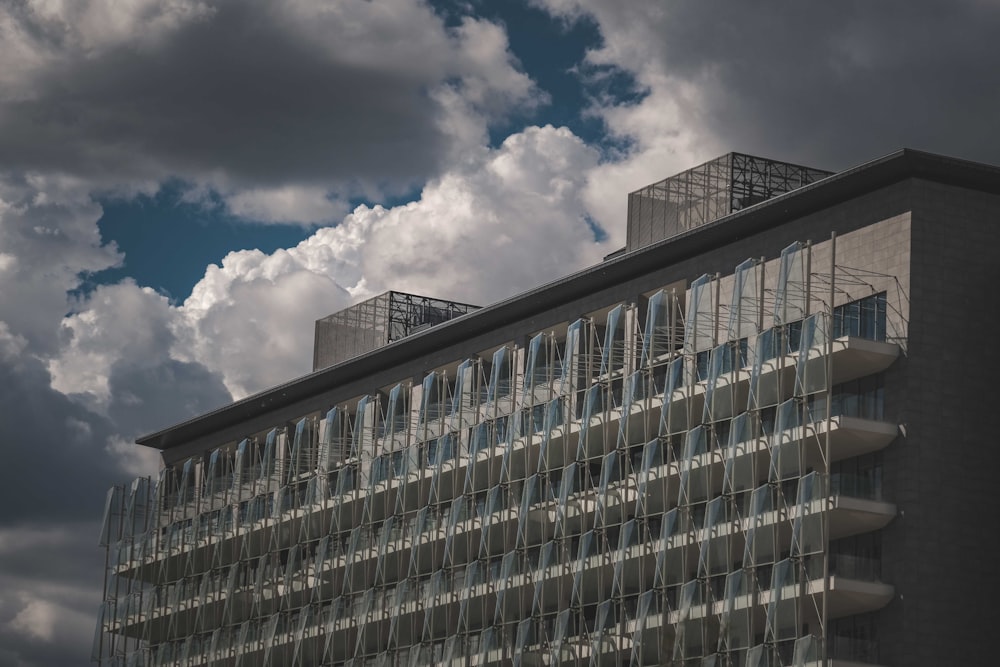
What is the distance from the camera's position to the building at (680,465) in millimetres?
72625

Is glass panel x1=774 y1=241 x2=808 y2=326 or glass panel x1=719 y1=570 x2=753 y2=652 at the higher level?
glass panel x1=774 y1=241 x2=808 y2=326

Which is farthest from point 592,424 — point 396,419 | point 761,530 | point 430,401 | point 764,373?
point 396,419

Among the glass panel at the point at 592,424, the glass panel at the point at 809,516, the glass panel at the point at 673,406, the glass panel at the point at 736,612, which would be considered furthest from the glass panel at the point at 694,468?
the glass panel at the point at 592,424

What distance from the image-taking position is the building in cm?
7262

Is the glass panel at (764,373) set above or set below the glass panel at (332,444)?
below

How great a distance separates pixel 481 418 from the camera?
3797 inches

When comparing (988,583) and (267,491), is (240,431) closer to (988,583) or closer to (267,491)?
(267,491)

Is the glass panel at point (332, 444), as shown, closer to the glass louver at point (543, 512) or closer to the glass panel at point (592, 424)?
the glass louver at point (543, 512)

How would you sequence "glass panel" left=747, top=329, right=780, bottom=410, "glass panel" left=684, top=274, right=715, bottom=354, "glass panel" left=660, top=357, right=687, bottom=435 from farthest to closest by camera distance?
1. "glass panel" left=660, top=357, right=687, bottom=435
2. "glass panel" left=684, top=274, right=715, bottom=354
3. "glass panel" left=747, top=329, right=780, bottom=410

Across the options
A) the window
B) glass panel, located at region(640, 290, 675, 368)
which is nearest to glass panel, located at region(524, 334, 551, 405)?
glass panel, located at region(640, 290, 675, 368)

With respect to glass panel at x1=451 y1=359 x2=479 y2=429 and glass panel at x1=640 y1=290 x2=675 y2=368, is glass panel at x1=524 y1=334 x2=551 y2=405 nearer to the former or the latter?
glass panel at x1=451 y1=359 x2=479 y2=429

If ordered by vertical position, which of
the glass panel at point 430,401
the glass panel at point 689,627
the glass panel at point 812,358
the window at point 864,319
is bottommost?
→ the glass panel at point 689,627

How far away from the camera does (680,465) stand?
80.8 meters

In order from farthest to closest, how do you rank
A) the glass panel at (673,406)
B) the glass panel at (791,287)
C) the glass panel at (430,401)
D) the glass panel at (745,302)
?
the glass panel at (430,401), the glass panel at (673,406), the glass panel at (745,302), the glass panel at (791,287)
